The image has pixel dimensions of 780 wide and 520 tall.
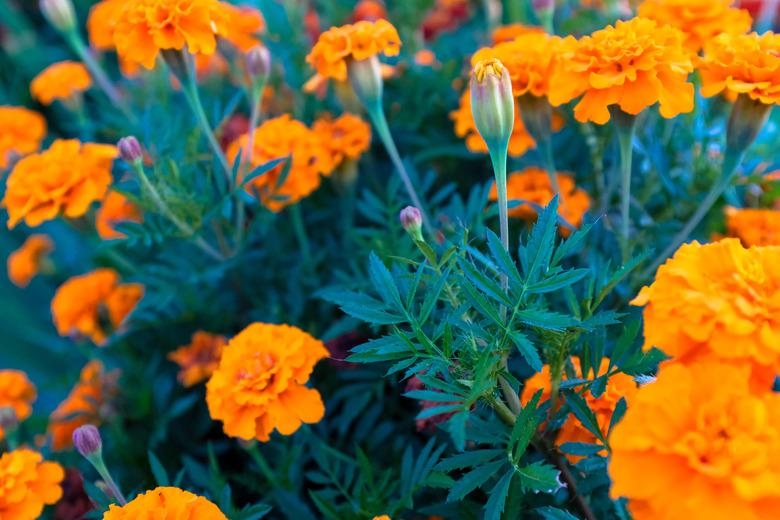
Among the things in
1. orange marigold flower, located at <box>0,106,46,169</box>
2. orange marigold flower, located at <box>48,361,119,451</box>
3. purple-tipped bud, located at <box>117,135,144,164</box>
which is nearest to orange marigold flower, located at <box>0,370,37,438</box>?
orange marigold flower, located at <box>48,361,119,451</box>

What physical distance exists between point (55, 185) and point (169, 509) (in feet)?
1.53

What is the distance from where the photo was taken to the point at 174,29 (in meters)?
0.79

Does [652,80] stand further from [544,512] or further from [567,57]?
[544,512]

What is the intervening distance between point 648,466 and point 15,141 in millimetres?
1070

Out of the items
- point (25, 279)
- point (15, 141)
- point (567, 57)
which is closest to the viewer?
point (567, 57)

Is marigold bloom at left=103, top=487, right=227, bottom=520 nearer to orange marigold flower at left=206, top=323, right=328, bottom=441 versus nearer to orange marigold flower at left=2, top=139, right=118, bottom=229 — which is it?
orange marigold flower at left=206, top=323, right=328, bottom=441

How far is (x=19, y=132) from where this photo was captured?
3.77ft

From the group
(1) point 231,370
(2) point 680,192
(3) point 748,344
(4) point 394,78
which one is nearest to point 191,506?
(1) point 231,370

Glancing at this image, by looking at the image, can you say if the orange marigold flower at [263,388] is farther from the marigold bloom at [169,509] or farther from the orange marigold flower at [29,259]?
the orange marigold flower at [29,259]

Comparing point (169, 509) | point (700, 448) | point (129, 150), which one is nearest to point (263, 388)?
point (169, 509)

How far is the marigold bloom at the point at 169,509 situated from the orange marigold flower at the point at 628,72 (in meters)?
0.47

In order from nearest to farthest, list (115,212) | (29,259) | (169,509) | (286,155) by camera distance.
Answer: (169,509) < (286,155) < (115,212) < (29,259)

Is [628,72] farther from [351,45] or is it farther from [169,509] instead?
[169,509]

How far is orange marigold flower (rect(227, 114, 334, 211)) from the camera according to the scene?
0.89m
